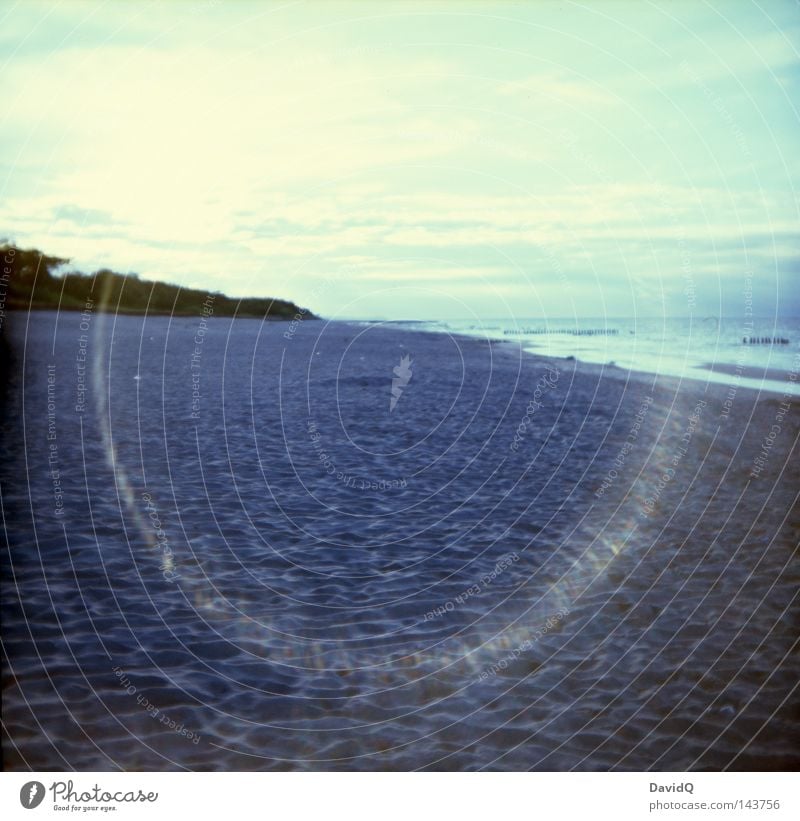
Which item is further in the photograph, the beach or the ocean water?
the ocean water

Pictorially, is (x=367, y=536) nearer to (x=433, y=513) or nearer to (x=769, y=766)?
(x=433, y=513)

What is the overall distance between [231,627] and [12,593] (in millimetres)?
2339

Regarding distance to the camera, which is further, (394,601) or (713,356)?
(713,356)

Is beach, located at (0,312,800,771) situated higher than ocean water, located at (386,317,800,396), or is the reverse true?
ocean water, located at (386,317,800,396)

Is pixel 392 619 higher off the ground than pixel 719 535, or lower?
lower

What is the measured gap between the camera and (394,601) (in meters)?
7.55

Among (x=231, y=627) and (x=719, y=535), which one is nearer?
(x=231, y=627)

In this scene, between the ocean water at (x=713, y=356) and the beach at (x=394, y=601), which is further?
the ocean water at (x=713, y=356)

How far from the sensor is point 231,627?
682 centimetres

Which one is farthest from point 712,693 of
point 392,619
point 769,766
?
point 392,619

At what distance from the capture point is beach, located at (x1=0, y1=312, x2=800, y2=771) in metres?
5.38

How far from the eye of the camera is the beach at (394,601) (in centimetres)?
538
